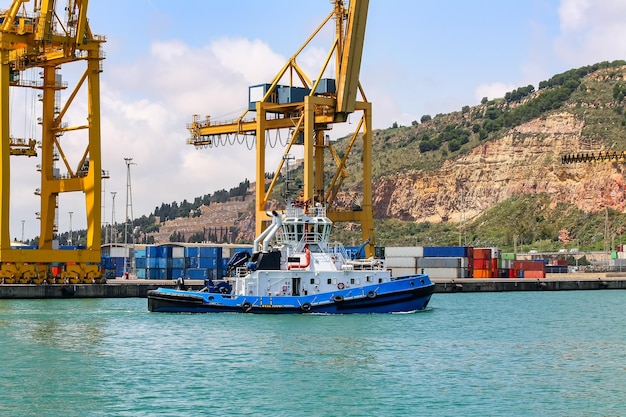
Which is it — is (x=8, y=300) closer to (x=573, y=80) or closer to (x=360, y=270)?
(x=360, y=270)

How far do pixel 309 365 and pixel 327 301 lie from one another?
12.5 meters

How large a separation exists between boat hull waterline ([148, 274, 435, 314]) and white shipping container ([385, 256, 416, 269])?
118 feet

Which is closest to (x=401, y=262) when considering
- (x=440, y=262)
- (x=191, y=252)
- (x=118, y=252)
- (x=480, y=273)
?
(x=440, y=262)

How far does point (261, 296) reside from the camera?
1761 inches

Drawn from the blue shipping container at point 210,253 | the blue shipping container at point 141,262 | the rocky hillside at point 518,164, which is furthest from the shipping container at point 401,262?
the rocky hillside at point 518,164

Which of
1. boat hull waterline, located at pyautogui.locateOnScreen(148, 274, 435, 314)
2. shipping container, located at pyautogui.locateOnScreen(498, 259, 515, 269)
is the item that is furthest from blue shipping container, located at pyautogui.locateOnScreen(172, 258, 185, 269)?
boat hull waterline, located at pyautogui.locateOnScreen(148, 274, 435, 314)

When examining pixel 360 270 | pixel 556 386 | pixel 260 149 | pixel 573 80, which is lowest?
pixel 556 386

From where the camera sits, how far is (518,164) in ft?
477

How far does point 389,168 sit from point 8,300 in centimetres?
11307

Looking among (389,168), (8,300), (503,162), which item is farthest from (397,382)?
(389,168)

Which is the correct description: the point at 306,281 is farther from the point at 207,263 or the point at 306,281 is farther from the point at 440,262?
the point at 440,262

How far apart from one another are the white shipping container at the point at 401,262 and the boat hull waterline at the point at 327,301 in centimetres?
3600

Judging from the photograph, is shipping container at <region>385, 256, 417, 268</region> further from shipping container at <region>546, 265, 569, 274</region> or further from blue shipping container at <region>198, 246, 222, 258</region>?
shipping container at <region>546, 265, 569, 274</region>

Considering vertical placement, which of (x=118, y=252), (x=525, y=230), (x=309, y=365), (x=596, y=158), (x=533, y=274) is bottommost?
(x=309, y=365)
